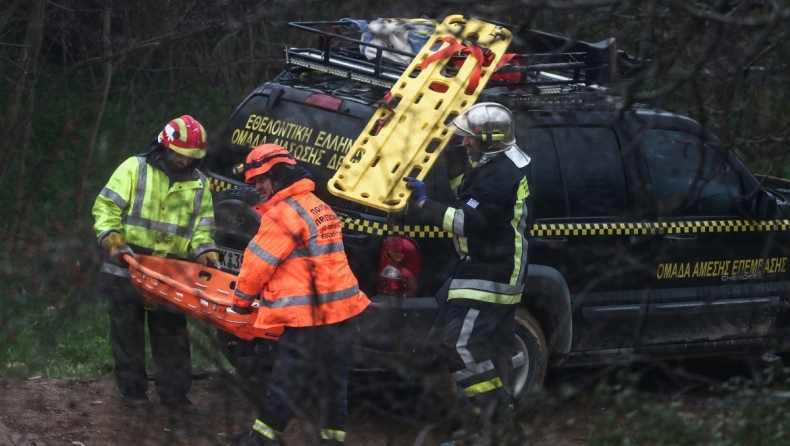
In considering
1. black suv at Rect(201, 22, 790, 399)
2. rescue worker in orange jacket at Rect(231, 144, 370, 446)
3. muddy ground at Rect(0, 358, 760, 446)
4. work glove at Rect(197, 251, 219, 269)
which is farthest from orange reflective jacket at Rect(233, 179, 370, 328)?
work glove at Rect(197, 251, 219, 269)

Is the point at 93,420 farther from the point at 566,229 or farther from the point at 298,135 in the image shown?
the point at 566,229

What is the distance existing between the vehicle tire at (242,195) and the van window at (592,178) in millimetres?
1788

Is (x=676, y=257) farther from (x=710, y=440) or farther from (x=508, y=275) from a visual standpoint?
(x=710, y=440)

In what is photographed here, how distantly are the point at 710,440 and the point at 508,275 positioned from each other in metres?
1.67

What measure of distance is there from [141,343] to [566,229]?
2595mm

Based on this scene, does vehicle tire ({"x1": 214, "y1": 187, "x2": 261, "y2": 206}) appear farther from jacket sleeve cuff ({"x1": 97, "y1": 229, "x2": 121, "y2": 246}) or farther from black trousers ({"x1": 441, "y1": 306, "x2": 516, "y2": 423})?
black trousers ({"x1": 441, "y1": 306, "x2": 516, "y2": 423})

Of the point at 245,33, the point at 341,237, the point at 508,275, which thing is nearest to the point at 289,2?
the point at 341,237

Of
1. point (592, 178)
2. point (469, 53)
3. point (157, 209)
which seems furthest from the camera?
point (592, 178)

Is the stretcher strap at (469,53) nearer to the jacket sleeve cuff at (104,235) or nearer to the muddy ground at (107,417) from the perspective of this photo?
the muddy ground at (107,417)

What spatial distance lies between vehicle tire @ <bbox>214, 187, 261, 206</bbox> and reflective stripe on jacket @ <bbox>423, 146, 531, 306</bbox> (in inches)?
49.2

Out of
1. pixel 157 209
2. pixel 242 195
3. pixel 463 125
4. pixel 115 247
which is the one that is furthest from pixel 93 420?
pixel 463 125

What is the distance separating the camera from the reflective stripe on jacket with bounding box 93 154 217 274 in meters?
6.09

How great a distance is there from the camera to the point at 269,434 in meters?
4.99

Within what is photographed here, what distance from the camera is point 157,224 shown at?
620 cm
